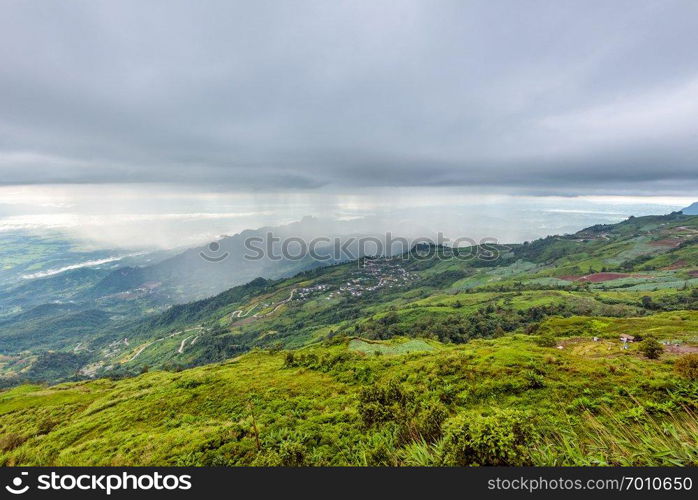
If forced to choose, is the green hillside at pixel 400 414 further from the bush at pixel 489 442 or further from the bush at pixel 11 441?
the bush at pixel 11 441

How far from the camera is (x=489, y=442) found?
775 cm

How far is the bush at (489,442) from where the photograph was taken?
25.1 feet

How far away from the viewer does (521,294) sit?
161 meters

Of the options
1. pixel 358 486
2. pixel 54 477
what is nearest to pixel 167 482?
pixel 54 477

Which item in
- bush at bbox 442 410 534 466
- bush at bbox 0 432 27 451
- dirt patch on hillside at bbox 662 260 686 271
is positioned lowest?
dirt patch on hillside at bbox 662 260 686 271

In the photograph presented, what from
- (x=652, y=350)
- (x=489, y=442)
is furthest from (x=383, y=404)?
(x=652, y=350)

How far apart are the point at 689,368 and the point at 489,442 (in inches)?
921

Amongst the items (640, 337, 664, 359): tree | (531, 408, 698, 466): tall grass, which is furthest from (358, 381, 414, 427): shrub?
(640, 337, 664, 359): tree

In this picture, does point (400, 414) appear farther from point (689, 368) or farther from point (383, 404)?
point (689, 368)

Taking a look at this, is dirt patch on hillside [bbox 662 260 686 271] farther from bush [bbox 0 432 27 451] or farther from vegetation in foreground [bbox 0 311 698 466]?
bush [bbox 0 432 27 451]

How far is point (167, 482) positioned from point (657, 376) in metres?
30.6

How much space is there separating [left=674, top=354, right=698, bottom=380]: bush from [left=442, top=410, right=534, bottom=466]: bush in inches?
815

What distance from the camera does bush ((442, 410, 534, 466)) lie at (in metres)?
7.66

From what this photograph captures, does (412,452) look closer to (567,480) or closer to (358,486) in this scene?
(358,486)
